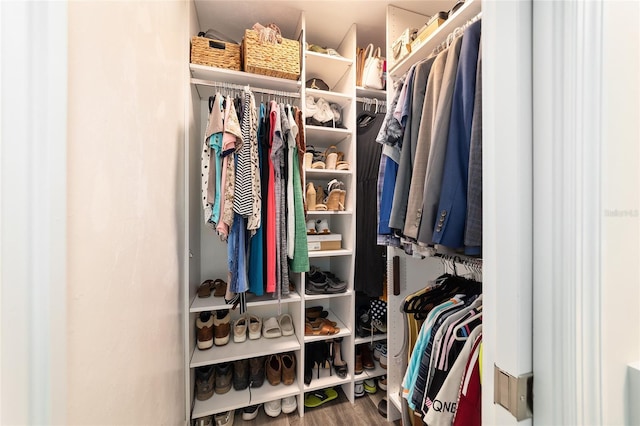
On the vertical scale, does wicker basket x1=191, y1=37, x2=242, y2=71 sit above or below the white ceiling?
below

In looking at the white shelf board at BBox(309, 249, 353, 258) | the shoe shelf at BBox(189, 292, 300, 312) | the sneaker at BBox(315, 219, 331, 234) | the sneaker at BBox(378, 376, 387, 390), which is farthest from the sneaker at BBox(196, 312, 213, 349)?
the sneaker at BBox(378, 376, 387, 390)

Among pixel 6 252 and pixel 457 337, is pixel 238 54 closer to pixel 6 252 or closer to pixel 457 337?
pixel 6 252

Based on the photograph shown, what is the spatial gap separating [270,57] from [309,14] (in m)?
0.42

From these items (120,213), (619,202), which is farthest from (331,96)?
(619,202)

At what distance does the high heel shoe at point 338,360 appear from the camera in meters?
1.54

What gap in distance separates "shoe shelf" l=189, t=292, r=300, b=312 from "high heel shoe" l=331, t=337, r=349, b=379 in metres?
0.48

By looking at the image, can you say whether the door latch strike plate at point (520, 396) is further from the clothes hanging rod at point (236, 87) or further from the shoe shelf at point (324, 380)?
the clothes hanging rod at point (236, 87)

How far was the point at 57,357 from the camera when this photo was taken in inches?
13.0

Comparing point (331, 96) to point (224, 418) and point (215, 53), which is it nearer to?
point (215, 53)

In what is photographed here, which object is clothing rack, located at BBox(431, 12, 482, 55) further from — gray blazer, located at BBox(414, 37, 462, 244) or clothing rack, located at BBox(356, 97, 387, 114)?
clothing rack, located at BBox(356, 97, 387, 114)

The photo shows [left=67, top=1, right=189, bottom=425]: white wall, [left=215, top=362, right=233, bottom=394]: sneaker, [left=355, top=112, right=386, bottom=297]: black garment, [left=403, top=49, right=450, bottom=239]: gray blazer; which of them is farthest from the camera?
[left=355, top=112, right=386, bottom=297]: black garment

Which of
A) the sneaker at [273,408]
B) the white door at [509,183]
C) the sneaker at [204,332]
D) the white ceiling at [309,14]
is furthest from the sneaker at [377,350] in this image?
the white ceiling at [309,14]

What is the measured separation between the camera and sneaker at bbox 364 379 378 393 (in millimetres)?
1581

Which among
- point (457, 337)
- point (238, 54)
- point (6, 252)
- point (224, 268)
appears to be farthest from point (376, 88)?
point (6, 252)
